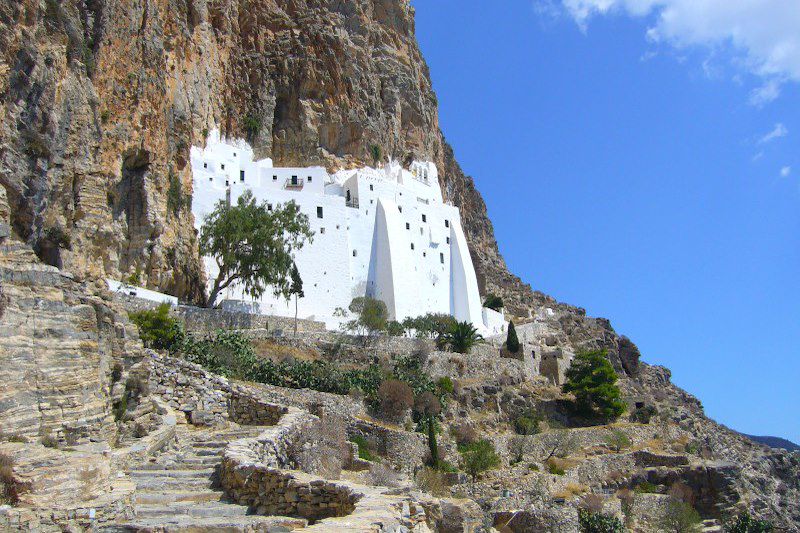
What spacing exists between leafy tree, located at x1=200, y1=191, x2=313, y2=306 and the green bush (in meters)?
12.8

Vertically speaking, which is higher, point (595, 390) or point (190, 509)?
point (595, 390)

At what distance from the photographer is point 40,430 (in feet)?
29.3

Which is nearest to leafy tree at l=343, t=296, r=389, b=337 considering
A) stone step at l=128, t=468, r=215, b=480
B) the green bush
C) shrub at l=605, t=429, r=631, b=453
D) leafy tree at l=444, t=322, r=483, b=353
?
leafy tree at l=444, t=322, r=483, b=353

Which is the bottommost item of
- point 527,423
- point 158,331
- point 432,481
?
point 432,481

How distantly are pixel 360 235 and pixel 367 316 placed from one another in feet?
25.0

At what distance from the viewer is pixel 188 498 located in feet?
29.9

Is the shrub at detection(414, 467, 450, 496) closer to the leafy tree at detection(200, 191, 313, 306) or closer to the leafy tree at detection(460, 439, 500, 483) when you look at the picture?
the leafy tree at detection(460, 439, 500, 483)

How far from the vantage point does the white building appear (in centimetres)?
3788

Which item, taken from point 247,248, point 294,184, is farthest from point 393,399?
point 294,184

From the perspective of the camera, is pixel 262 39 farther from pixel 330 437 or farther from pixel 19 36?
pixel 330 437

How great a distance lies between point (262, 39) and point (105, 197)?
22.1m

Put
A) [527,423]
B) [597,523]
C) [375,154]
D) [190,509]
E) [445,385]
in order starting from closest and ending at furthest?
[190,509] → [597,523] → [445,385] → [527,423] → [375,154]

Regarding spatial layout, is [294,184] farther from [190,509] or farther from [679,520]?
[190,509]

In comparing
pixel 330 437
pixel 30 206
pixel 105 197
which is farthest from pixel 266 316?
pixel 330 437
